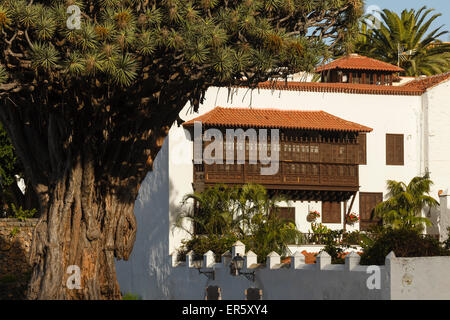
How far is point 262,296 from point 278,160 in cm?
1313

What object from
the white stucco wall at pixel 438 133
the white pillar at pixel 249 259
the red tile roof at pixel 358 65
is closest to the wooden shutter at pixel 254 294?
the white pillar at pixel 249 259

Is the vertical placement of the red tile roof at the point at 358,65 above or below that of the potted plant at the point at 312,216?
above

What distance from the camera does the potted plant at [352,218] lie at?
4216cm

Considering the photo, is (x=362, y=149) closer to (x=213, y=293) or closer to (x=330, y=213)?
(x=330, y=213)

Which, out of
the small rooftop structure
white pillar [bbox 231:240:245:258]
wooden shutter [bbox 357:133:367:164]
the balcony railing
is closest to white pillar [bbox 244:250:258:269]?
white pillar [bbox 231:240:245:258]

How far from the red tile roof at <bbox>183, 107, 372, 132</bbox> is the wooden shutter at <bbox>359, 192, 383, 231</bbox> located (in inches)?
128

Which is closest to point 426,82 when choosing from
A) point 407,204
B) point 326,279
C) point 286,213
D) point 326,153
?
point 407,204

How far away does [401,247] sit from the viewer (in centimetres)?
2364

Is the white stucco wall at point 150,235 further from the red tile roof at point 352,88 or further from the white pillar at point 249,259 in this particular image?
the white pillar at point 249,259

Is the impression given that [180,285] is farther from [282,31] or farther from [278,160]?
[282,31]

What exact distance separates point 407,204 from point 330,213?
367cm

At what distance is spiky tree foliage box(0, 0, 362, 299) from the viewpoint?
2284 centimetres

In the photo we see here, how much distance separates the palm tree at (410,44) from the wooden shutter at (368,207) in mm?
18008
